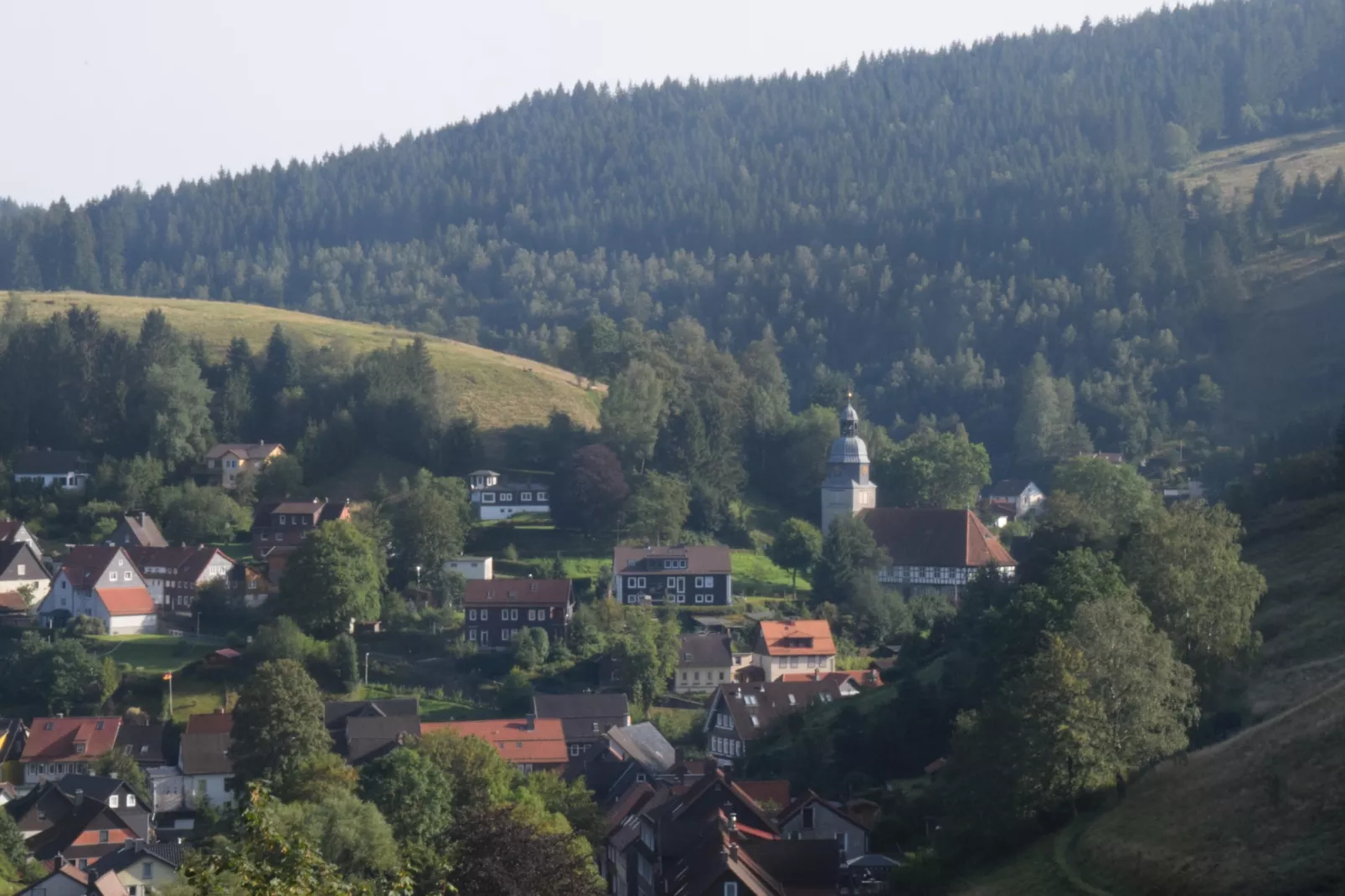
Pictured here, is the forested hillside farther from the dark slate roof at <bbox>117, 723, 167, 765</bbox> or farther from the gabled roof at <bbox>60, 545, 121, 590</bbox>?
the dark slate roof at <bbox>117, 723, 167, 765</bbox>

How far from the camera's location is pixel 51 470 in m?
89.1

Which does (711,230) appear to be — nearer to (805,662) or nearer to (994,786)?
(805,662)

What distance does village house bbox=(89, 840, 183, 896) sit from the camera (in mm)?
48594

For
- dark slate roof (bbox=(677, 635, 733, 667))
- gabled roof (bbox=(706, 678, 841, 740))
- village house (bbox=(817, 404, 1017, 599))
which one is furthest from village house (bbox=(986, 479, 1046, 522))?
gabled roof (bbox=(706, 678, 841, 740))

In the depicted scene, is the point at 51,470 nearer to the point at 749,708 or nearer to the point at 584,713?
the point at 584,713

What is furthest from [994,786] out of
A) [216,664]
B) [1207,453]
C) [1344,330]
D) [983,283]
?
[983,283]

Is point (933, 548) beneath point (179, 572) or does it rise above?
beneath

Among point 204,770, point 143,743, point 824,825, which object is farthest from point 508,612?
point 824,825

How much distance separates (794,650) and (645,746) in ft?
38.1

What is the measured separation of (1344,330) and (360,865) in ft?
306

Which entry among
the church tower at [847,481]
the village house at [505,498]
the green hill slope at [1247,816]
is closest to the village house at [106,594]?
the village house at [505,498]

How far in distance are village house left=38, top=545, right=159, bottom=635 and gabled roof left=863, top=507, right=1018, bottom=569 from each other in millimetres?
32437

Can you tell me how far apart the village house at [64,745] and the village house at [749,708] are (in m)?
20.4

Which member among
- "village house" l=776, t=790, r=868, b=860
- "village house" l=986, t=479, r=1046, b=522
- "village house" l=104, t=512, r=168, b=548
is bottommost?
"village house" l=986, t=479, r=1046, b=522
